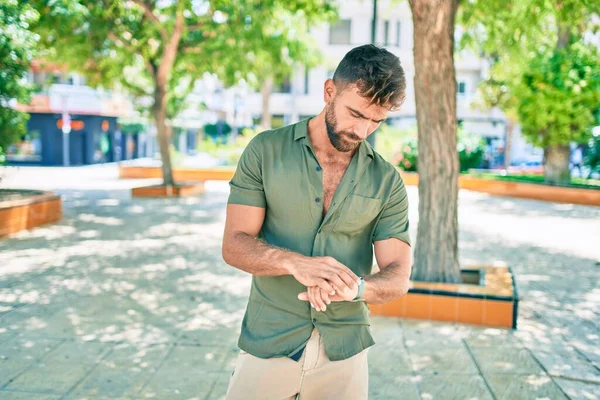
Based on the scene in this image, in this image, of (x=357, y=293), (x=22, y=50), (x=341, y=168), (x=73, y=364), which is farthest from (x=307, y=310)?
(x=22, y=50)

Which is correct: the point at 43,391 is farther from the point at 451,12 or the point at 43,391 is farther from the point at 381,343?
the point at 451,12

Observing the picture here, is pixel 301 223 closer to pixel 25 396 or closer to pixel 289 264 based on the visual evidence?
pixel 289 264

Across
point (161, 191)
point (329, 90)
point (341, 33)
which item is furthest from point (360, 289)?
point (341, 33)

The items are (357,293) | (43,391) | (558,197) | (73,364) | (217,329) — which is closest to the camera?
(357,293)

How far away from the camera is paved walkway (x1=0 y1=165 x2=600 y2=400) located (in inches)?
170

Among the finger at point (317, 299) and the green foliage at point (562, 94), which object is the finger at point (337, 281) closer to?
the finger at point (317, 299)

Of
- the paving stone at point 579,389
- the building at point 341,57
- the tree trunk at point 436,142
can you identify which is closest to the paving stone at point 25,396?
the paving stone at point 579,389

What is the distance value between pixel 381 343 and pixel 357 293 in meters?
3.35

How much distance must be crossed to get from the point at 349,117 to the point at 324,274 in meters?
0.55

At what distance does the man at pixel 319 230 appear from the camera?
211 cm

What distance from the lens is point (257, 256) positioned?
6.86ft

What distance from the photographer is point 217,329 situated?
5.49 m

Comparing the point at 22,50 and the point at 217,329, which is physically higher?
the point at 22,50

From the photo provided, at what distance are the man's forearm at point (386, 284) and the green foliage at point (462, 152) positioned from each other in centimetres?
2094
